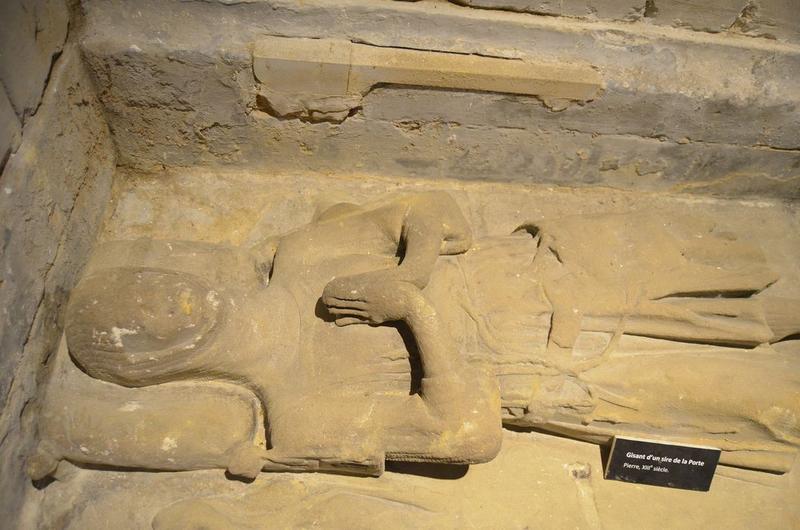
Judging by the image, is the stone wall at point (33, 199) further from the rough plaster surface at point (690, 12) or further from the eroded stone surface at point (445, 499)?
the rough plaster surface at point (690, 12)

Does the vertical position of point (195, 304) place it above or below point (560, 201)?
below

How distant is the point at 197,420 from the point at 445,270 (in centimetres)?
111

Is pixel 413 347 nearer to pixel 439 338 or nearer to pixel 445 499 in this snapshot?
pixel 439 338

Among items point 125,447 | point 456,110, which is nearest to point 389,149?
point 456,110

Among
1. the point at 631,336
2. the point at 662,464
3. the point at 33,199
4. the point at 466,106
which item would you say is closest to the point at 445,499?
the point at 662,464

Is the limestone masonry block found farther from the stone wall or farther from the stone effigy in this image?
the stone wall

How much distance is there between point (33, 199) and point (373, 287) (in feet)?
4.30

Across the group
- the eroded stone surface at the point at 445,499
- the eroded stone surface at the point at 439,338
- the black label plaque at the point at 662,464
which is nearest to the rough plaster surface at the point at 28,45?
the eroded stone surface at the point at 439,338

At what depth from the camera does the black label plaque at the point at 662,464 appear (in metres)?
2.32

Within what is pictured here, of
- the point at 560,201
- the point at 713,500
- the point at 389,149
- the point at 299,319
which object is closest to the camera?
the point at 299,319

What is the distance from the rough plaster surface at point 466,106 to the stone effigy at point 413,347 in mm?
583

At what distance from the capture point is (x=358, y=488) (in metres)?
2.35

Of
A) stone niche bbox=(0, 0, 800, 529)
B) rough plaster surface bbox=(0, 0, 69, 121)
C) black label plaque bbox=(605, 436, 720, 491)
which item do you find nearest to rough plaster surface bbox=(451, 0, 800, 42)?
stone niche bbox=(0, 0, 800, 529)

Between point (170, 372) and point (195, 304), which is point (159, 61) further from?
point (170, 372)
